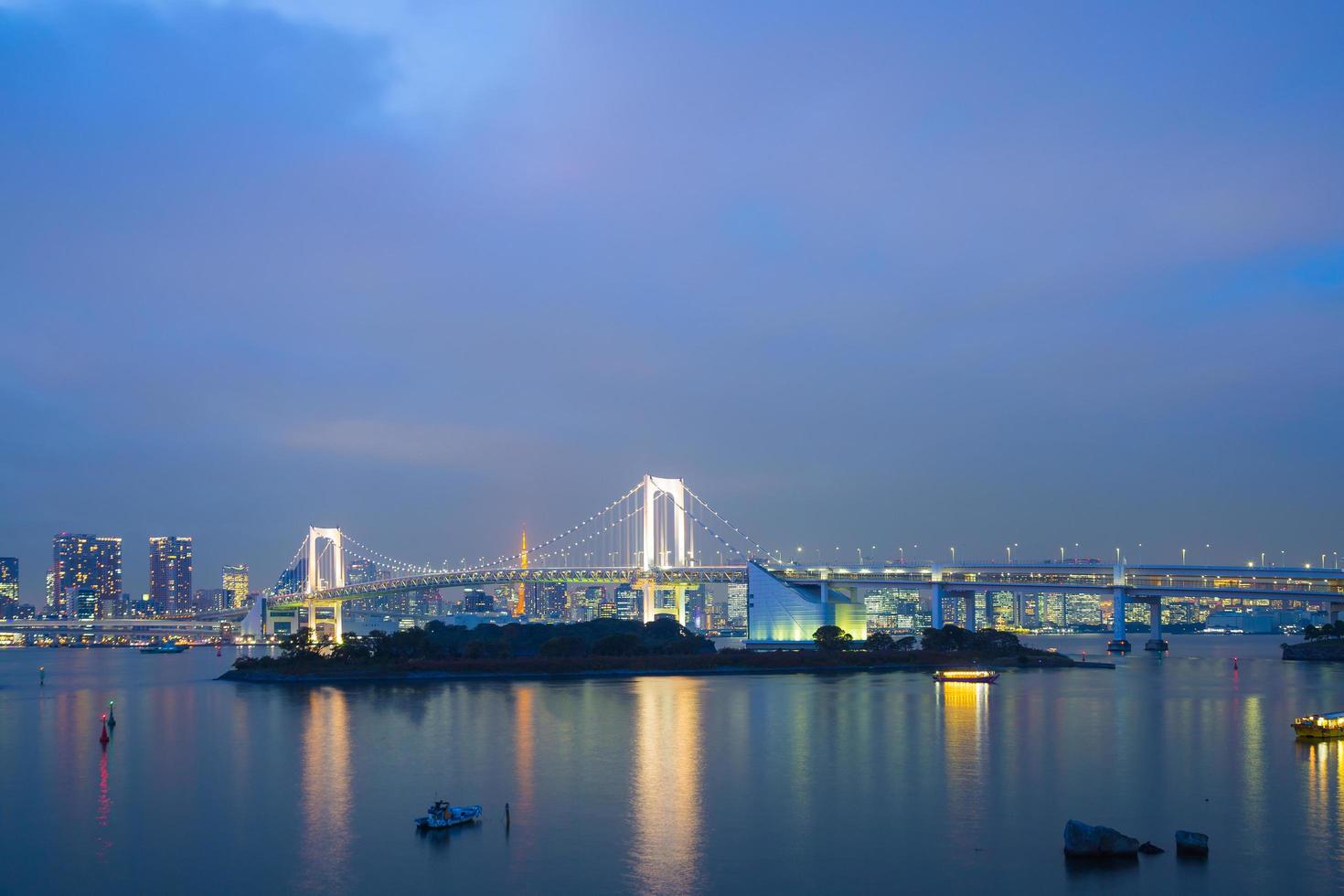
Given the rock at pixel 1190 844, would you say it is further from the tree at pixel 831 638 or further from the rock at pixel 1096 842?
the tree at pixel 831 638

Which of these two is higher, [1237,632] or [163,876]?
[163,876]

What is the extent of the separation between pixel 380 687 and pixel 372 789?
18477 mm

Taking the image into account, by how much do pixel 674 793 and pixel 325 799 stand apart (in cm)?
467

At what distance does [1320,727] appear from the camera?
20453 mm

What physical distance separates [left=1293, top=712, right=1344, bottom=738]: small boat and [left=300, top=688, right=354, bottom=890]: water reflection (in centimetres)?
1592

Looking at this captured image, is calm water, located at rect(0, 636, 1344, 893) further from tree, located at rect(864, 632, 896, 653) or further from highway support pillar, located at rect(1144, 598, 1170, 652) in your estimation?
highway support pillar, located at rect(1144, 598, 1170, 652)

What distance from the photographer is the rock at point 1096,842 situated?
1227 cm

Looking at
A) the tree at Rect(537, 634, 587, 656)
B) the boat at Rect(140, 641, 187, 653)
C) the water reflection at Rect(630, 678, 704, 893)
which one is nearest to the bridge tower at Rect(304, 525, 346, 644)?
the boat at Rect(140, 641, 187, 653)

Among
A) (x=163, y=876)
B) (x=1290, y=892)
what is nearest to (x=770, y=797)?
(x=1290, y=892)

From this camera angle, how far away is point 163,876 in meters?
12.0

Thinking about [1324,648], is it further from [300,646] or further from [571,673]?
[300,646]

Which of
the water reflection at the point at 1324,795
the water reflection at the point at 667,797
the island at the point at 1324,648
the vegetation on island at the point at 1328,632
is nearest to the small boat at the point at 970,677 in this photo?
the water reflection at the point at 667,797

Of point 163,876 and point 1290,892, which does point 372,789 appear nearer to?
point 163,876

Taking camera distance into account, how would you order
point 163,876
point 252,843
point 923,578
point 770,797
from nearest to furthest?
point 163,876
point 252,843
point 770,797
point 923,578
